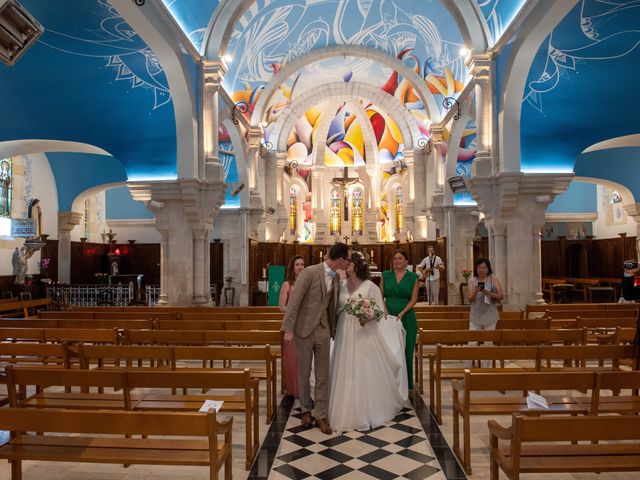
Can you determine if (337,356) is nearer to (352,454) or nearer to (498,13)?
(352,454)

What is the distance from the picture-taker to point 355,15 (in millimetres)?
16031

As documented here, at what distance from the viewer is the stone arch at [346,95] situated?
69.5 ft

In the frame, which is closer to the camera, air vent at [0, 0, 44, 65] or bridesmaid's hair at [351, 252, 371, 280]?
air vent at [0, 0, 44, 65]

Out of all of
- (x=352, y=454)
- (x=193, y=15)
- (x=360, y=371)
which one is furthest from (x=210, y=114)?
(x=352, y=454)

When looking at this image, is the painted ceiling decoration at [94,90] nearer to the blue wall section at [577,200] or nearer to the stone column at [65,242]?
the stone column at [65,242]

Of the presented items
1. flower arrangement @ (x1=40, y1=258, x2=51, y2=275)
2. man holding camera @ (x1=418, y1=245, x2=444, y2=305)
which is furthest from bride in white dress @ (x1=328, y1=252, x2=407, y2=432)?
flower arrangement @ (x1=40, y1=258, x2=51, y2=275)

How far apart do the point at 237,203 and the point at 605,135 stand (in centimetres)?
1105

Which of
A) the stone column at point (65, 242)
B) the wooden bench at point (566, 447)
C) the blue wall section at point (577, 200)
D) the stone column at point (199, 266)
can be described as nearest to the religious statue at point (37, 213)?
the stone column at point (65, 242)

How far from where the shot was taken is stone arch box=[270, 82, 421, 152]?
21.2 m

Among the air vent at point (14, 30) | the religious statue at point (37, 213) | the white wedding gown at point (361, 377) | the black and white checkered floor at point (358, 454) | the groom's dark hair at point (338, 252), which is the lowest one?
the black and white checkered floor at point (358, 454)

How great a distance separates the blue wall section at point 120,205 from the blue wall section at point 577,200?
17.8m

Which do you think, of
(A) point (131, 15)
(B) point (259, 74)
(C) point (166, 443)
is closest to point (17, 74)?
(A) point (131, 15)

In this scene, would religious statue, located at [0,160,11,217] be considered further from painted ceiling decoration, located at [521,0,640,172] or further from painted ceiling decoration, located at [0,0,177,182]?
painted ceiling decoration, located at [521,0,640,172]

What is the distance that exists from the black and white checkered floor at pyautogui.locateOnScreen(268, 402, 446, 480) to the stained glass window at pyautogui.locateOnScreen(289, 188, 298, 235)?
19650 millimetres
